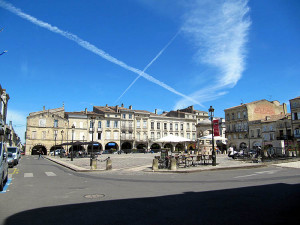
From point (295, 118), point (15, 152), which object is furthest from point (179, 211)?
point (295, 118)

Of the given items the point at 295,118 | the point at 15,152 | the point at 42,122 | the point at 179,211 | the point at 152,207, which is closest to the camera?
the point at 179,211

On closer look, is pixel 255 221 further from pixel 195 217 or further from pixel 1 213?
pixel 1 213

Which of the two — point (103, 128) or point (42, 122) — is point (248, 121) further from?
point (42, 122)

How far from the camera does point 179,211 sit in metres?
5.36

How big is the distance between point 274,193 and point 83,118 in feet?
176

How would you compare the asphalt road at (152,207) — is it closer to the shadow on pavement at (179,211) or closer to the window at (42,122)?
the shadow on pavement at (179,211)

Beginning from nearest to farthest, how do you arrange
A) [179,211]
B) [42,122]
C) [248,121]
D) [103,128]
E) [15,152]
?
[179,211], [15,152], [42,122], [248,121], [103,128]

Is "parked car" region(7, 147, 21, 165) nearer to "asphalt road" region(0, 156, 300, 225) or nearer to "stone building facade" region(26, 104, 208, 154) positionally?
"asphalt road" region(0, 156, 300, 225)

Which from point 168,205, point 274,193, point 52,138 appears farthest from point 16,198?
point 52,138

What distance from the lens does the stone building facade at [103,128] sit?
53.2 metres

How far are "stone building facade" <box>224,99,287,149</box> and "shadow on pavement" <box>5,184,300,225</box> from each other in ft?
162

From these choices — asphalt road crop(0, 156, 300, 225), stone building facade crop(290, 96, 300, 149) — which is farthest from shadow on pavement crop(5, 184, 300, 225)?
stone building facade crop(290, 96, 300, 149)

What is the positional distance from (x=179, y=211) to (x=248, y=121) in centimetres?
5324

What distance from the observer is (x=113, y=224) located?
4.48 meters
